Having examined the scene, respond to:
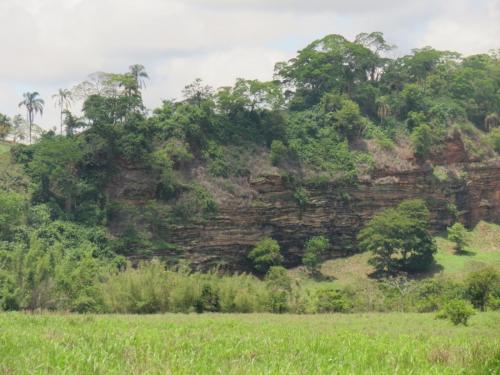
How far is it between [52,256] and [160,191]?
13.5m

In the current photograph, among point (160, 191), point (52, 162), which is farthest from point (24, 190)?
point (160, 191)

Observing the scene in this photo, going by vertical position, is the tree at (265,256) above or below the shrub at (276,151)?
below

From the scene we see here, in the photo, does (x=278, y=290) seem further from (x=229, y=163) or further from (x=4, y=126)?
(x=4, y=126)

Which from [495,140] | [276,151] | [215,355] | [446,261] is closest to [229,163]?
[276,151]

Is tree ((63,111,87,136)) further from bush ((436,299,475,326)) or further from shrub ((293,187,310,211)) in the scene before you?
bush ((436,299,475,326))

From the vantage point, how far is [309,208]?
55938 millimetres

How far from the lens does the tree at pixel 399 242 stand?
51656 millimetres

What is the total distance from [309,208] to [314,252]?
496cm

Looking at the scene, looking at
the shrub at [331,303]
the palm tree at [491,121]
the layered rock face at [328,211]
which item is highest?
the palm tree at [491,121]

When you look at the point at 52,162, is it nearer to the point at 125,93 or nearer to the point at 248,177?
the point at 125,93

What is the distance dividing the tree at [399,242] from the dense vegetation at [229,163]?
11cm

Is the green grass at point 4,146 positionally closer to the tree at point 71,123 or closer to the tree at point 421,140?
the tree at point 71,123

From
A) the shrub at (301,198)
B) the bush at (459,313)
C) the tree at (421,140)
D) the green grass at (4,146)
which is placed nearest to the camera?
the bush at (459,313)

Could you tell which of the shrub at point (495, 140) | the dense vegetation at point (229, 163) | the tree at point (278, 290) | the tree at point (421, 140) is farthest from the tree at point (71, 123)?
the shrub at point (495, 140)
